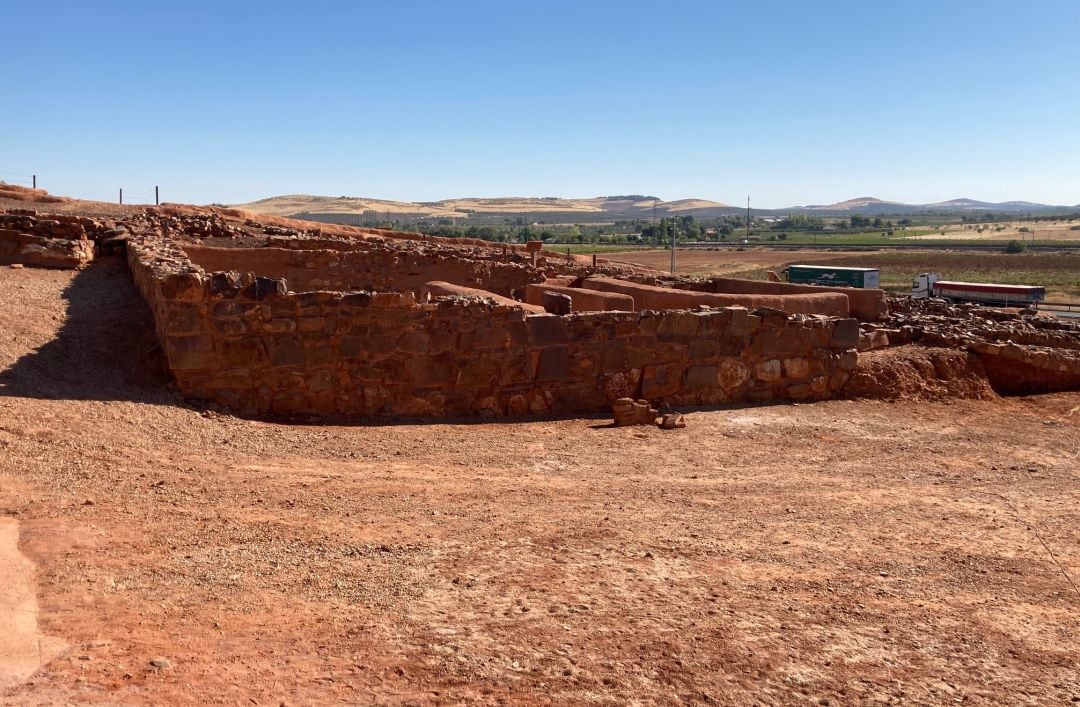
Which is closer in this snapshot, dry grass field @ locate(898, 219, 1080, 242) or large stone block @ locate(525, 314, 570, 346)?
large stone block @ locate(525, 314, 570, 346)

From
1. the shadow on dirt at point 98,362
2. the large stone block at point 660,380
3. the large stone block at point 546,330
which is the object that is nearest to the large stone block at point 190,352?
the shadow on dirt at point 98,362

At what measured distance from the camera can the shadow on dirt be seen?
705cm

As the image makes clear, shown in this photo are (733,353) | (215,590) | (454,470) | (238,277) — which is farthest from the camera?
(733,353)

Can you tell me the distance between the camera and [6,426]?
5863 mm

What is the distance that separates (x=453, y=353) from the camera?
8.35m

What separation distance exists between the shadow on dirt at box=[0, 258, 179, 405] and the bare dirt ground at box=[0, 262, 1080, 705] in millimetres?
46

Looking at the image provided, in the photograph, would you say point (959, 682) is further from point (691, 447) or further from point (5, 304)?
point (5, 304)

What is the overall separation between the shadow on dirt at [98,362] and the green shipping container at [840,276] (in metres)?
28.0

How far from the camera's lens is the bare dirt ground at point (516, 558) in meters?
3.45

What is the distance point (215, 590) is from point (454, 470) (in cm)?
270

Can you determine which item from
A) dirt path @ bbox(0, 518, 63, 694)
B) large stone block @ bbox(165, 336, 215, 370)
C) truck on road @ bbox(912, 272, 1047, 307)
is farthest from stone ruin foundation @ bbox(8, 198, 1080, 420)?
truck on road @ bbox(912, 272, 1047, 307)

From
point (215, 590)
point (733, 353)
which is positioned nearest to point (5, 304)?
point (215, 590)

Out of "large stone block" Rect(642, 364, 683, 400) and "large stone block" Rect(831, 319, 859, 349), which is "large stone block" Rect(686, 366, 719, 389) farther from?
"large stone block" Rect(831, 319, 859, 349)

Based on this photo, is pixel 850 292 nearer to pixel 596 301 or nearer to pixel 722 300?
pixel 722 300
